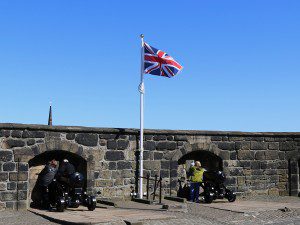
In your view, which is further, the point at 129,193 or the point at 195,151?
the point at 195,151

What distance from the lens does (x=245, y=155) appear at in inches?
690

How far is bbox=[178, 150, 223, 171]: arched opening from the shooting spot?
16.9 metres

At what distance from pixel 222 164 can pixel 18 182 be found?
7030 mm

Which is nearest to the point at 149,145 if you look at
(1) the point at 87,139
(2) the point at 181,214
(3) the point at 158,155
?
(3) the point at 158,155

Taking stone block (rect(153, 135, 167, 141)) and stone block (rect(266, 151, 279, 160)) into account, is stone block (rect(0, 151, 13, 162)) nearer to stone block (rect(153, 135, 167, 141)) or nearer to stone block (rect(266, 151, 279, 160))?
stone block (rect(153, 135, 167, 141))

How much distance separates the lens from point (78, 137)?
→ 577 inches

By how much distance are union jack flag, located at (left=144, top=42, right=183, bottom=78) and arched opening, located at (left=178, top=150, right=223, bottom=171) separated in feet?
9.70

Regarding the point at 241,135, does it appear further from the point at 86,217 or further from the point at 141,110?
the point at 86,217

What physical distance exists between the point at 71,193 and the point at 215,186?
16.2 feet

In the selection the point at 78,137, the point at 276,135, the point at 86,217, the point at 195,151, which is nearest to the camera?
the point at 86,217

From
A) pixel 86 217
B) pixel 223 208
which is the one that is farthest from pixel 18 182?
pixel 223 208

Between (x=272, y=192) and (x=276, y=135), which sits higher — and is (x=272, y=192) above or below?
below

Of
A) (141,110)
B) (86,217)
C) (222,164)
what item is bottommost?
(86,217)

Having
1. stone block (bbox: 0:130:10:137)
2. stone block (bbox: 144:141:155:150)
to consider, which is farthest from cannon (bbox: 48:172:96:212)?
stone block (bbox: 144:141:155:150)
